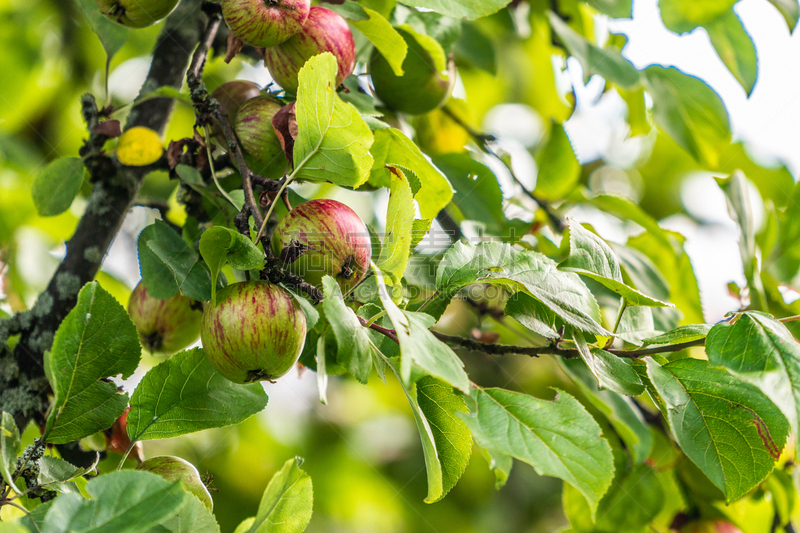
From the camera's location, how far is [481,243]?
2.03ft

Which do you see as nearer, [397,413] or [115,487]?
[115,487]

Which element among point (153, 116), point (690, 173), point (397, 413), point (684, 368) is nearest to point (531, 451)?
point (684, 368)

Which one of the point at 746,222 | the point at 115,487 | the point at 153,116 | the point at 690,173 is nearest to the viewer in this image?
the point at 115,487

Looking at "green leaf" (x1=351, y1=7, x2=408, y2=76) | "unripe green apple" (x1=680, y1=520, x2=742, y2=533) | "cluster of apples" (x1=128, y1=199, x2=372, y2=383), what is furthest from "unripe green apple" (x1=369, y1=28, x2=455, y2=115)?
"unripe green apple" (x1=680, y1=520, x2=742, y2=533)

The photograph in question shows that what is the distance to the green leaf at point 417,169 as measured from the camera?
719mm

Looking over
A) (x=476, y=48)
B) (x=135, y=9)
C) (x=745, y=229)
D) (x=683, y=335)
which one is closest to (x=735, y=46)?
(x=745, y=229)

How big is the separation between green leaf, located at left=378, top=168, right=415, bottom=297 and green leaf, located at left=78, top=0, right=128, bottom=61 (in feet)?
2.10

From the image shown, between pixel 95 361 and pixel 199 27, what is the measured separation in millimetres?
654

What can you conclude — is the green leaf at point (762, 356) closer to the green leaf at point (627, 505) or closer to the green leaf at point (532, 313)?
the green leaf at point (532, 313)

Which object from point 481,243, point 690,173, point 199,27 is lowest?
point 690,173

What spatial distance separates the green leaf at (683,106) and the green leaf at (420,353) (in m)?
1.01

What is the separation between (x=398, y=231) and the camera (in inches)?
21.8

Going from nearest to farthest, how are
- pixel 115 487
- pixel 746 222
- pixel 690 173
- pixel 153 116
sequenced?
pixel 115 487, pixel 153 116, pixel 746 222, pixel 690 173

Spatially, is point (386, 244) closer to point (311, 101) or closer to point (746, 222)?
point (311, 101)
